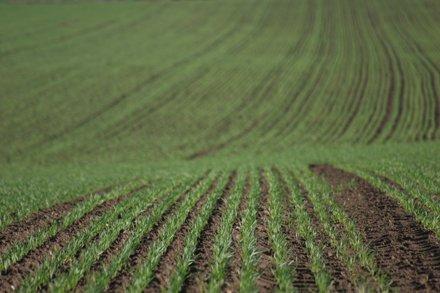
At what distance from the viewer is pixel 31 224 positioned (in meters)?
8.48

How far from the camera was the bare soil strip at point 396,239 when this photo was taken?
569 cm

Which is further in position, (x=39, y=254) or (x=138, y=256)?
(x=39, y=254)

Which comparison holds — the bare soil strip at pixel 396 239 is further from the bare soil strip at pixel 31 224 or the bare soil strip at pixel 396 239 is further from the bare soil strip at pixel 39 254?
the bare soil strip at pixel 31 224

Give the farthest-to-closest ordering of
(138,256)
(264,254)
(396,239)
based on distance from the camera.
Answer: (396,239) < (264,254) < (138,256)

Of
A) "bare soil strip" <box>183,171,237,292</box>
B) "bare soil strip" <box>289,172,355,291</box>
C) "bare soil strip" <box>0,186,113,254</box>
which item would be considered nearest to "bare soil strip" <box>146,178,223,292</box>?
"bare soil strip" <box>183,171,237,292</box>

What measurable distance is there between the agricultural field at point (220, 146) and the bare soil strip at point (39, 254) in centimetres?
4

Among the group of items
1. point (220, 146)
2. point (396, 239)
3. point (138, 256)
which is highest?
point (138, 256)

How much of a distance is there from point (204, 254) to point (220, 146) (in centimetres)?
2132

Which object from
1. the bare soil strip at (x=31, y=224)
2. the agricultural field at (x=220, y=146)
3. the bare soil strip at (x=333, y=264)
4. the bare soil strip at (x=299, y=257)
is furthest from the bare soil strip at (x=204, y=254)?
the bare soil strip at (x=31, y=224)

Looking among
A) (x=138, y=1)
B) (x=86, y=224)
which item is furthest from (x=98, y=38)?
(x=86, y=224)

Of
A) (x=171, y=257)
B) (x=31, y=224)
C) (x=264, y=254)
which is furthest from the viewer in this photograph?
(x=31, y=224)

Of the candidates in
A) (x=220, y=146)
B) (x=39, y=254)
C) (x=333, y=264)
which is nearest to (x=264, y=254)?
(x=333, y=264)

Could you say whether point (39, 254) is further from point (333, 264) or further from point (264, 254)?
point (333, 264)

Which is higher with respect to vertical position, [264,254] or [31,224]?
[264,254]
